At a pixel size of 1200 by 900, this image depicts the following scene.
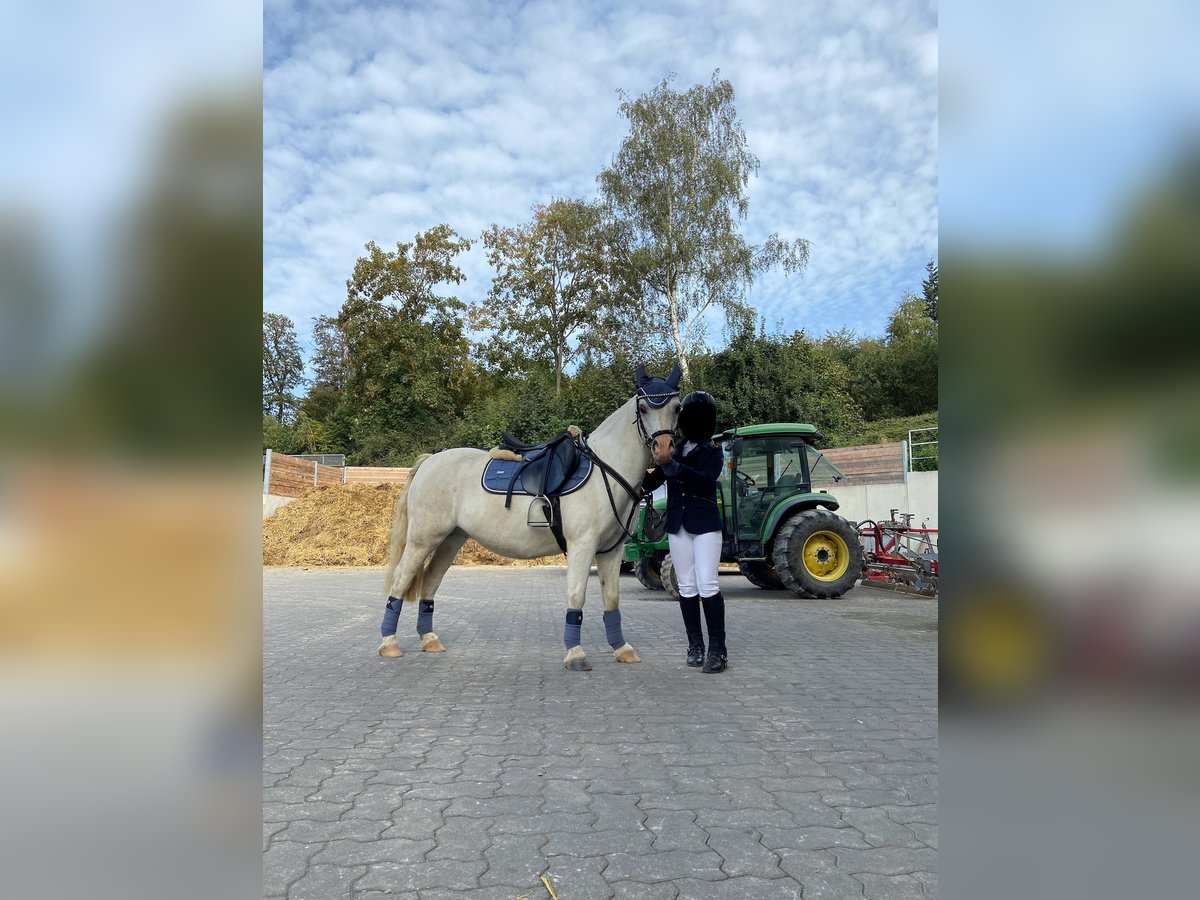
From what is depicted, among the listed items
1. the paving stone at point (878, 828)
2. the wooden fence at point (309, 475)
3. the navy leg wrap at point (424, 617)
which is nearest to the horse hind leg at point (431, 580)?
the navy leg wrap at point (424, 617)

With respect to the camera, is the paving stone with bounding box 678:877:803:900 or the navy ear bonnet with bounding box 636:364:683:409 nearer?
the paving stone with bounding box 678:877:803:900

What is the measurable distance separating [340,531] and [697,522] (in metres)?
19.3

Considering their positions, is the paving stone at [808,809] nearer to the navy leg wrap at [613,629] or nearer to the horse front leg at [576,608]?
the horse front leg at [576,608]

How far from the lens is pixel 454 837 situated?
8.78 feet

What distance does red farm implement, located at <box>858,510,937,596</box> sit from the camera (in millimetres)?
10141

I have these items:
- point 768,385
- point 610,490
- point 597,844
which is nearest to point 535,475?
point 610,490

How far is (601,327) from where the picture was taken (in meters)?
28.1

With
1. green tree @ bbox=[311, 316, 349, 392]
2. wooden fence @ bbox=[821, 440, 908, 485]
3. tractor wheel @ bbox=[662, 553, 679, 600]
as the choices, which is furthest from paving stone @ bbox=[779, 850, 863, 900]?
green tree @ bbox=[311, 316, 349, 392]

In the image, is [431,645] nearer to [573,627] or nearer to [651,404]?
[573,627]

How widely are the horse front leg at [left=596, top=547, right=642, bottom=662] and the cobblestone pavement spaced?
0.73 feet

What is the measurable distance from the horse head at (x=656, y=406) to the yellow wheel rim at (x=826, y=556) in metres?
5.65
